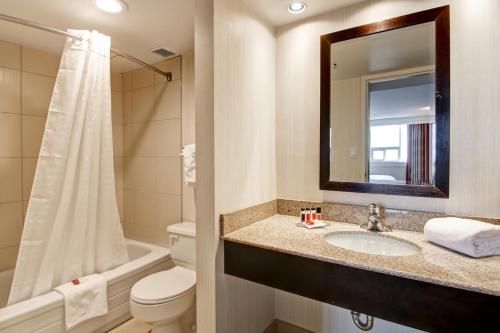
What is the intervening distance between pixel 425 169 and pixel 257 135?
94cm

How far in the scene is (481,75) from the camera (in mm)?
1220

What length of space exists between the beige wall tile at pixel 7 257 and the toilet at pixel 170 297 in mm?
1259

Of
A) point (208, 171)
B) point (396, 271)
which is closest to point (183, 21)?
point (208, 171)

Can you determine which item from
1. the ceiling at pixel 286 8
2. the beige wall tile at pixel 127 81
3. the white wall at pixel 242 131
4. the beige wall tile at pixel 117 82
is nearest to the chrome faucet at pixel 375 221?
the white wall at pixel 242 131

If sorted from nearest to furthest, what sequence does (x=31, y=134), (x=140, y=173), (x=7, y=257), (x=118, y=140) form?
1. (x=7, y=257)
2. (x=31, y=134)
3. (x=140, y=173)
4. (x=118, y=140)

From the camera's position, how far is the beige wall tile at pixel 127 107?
2783 millimetres

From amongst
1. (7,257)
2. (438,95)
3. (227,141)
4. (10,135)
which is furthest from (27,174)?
(438,95)

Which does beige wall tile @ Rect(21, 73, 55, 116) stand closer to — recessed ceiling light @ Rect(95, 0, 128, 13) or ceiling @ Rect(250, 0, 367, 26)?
recessed ceiling light @ Rect(95, 0, 128, 13)

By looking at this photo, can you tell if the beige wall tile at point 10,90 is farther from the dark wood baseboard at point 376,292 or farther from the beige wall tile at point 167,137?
the dark wood baseboard at point 376,292

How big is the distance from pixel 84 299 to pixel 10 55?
201cm

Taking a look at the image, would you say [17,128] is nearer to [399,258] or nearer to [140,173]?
[140,173]

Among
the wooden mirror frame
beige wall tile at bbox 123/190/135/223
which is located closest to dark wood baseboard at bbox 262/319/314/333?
the wooden mirror frame

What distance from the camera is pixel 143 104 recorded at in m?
2.67

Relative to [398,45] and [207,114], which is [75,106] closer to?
[207,114]
